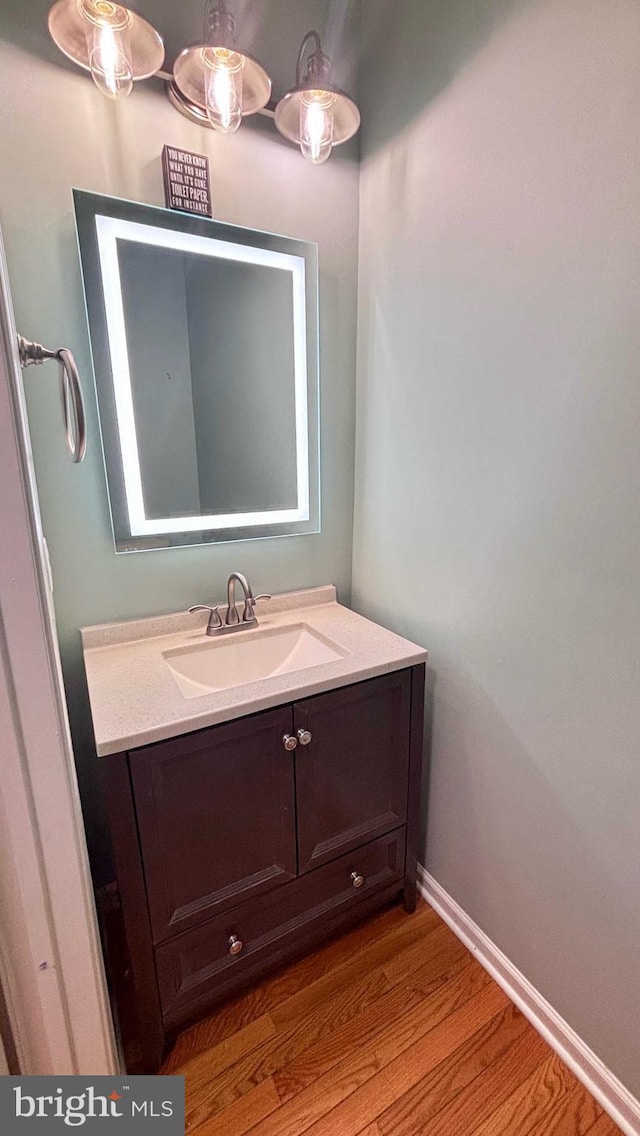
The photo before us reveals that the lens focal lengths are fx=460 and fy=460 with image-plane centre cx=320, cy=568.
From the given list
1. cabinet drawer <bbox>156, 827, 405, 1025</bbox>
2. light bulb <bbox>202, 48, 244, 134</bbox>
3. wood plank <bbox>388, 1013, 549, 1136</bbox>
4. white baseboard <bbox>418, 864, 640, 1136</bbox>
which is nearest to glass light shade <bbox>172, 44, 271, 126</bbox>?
light bulb <bbox>202, 48, 244, 134</bbox>

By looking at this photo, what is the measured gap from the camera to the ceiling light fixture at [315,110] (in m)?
1.12

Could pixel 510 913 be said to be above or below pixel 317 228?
below

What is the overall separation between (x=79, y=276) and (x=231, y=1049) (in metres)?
1.87

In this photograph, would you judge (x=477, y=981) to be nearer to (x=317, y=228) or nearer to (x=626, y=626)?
(x=626, y=626)

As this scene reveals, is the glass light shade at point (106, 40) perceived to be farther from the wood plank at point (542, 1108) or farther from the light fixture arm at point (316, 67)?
the wood plank at point (542, 1108)

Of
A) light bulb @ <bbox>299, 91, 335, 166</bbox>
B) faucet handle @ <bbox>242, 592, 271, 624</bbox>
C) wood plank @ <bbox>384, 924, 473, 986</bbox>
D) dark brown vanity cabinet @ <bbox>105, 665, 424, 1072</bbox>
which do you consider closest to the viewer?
dark brown vanity cabinet @ <bbox>105, 665, 424, 1072</bbox>

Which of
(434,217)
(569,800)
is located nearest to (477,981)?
(569,800)

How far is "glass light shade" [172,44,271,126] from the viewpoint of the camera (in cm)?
104

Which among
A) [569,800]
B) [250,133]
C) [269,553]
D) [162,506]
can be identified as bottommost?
[569,800]

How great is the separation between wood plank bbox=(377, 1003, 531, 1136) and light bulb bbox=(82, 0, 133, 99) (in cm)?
227

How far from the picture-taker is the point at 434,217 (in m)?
1.15

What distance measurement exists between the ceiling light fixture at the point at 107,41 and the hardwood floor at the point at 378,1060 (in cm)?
218

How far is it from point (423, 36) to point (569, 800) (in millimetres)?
1822

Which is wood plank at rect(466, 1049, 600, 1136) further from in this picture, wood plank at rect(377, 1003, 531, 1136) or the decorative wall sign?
the decorative wall sign
